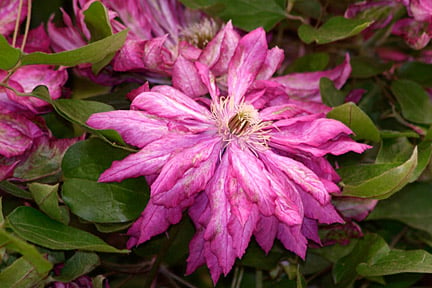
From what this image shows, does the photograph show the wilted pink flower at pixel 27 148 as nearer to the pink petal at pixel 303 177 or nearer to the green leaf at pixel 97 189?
the green leaf at pixel 97 189

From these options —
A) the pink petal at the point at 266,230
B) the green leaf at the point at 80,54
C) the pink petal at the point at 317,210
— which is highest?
the green leaf at the point at 80,54

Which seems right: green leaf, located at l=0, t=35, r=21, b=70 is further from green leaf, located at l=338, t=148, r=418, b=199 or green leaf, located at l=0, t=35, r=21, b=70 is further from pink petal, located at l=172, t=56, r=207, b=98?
green leaf, located at l=338, t=148, r=418, b=199

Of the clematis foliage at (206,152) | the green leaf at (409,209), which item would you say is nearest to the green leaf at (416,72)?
the clematis foliage at (206,152)

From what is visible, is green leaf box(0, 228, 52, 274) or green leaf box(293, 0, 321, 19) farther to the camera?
green leaf box(293, 0, 321, 19)

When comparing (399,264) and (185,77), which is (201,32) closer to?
(185,77)

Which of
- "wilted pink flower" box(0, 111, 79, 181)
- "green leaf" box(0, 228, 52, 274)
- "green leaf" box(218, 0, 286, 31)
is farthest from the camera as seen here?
"green leaf" box(218, 0, 286, 31)

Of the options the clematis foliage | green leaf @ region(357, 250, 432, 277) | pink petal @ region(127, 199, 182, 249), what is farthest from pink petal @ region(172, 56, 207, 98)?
green leaf @ region(357, 250, 432, 277)

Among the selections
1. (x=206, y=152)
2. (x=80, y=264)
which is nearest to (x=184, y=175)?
(x=206, y=152)
